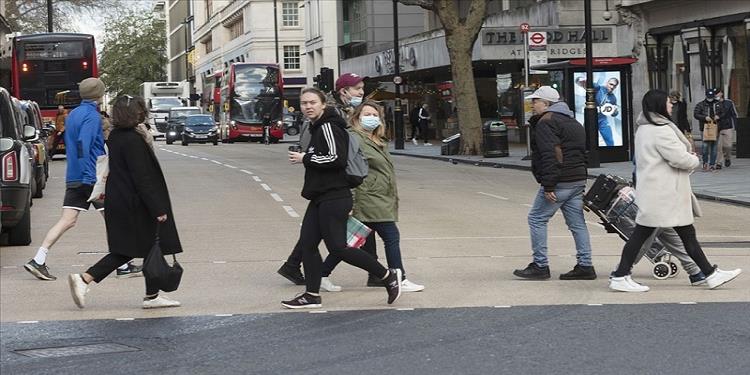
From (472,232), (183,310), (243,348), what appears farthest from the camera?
(472,232)

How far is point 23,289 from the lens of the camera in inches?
432

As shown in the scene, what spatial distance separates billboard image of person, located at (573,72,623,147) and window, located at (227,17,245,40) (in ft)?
247

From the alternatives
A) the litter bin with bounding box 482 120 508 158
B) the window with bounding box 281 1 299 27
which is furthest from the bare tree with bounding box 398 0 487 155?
the window with bounding box 281 1 299 27

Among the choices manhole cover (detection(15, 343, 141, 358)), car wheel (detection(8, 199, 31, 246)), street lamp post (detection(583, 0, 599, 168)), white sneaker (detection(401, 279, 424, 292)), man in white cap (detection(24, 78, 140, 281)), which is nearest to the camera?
manhole cover (detection(15, 343, 141, 358))

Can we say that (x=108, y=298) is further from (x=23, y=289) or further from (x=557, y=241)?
(x=557, y=241)

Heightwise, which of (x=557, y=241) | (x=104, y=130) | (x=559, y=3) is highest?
(x=559, y=3)

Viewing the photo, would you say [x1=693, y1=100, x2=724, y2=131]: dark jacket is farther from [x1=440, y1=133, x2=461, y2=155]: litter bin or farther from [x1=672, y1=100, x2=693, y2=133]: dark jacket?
[x1=440, y1=133, x2=461, y2=155]: litter bin

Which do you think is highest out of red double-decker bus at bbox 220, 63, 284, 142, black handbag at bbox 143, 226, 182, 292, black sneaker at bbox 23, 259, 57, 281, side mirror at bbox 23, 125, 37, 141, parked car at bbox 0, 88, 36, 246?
red double-decker bus at bbox 220, 63, 284, 142

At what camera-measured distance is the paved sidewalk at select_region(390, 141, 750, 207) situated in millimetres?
20531

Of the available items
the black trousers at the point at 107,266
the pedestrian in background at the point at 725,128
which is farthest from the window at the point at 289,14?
the black trousers at the point at 107,266

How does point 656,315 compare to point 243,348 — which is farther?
point 656,315

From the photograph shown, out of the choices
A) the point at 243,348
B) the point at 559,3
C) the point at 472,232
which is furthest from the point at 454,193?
the point at 559,3

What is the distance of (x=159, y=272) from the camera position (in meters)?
9.38

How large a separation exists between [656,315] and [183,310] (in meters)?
3.32
